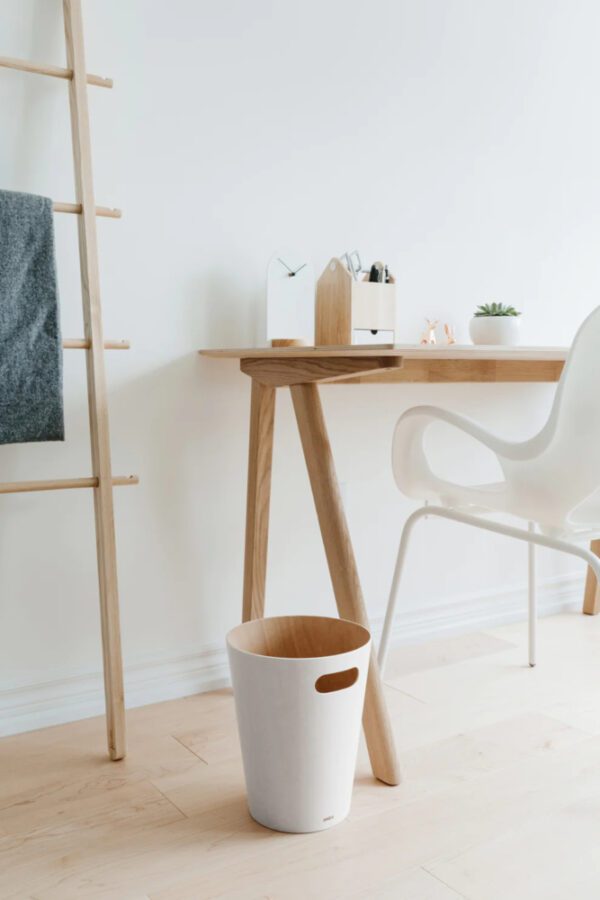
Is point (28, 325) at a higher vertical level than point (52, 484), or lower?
higher

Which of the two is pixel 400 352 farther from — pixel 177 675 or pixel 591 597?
pixel 591 597

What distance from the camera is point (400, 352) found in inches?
53.6

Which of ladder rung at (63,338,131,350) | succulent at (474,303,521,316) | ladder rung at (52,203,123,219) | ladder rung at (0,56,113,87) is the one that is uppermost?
ladder rung at (0,56,113,87)

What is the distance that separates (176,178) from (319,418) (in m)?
0.62

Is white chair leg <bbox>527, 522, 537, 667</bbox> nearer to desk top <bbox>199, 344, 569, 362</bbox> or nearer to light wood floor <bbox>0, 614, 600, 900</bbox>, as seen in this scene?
light wood floor <bbox>0, 614, 600, 900</bbox>

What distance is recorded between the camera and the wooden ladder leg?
1.56 meters

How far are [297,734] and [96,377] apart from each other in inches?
27.5

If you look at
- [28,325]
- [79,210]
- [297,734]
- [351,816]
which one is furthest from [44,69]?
[351,816]

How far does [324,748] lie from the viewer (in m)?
1.30

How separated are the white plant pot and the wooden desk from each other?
0.73 feet

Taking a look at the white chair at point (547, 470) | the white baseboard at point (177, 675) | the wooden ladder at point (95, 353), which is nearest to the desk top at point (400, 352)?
the white chair at point (547, 470)

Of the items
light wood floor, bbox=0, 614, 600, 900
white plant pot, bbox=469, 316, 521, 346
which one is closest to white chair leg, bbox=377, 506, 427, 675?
light wood floor, bbox=0, 614, 600, 900

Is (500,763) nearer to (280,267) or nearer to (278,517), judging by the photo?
(278,517)

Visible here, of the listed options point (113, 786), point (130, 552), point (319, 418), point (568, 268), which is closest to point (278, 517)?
point (130, 552)
